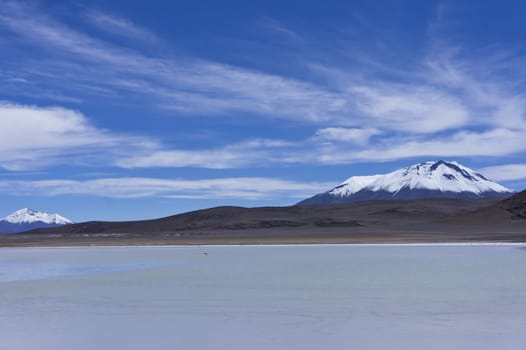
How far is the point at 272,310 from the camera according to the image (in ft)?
42.8

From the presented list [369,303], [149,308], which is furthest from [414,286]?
[149,308]

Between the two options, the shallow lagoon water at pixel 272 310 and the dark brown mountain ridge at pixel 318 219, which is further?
the dark brown mountain ridge at pixel 318 219

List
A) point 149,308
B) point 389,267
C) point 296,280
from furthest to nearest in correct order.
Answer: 1. point 389,267
2. point 296,280
3. point 149,308

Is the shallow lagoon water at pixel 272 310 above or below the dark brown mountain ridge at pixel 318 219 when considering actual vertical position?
below

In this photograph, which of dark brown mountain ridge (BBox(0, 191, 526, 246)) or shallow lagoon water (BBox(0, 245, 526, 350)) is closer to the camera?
shallow lagoon water (BBox(0, 245, 526, 350))

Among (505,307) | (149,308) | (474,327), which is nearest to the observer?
(474,327)

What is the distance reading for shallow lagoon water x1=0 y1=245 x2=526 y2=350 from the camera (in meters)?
10.0

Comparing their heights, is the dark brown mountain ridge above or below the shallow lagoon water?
above

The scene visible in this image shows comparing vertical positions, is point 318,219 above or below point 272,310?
above

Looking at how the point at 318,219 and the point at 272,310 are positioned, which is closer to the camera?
the point at 272,310

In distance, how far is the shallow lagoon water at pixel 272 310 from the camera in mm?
10023

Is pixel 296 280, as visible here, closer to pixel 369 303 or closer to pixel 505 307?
pixel 369 303

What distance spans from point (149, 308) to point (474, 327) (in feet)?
21.6

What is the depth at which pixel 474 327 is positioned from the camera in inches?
423
